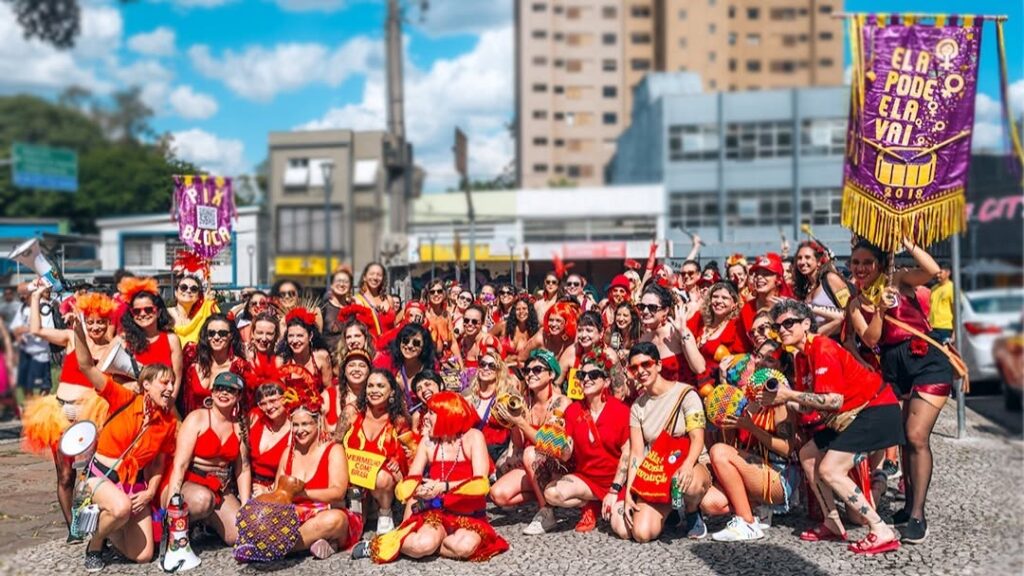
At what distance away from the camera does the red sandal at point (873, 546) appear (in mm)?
5078

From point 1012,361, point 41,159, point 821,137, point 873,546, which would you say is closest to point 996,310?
point 1012,361

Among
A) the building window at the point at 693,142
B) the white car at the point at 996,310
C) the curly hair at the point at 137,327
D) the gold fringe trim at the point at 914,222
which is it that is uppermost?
the building window at the point at 693,142

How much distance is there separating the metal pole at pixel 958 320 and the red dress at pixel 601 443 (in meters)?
3.04

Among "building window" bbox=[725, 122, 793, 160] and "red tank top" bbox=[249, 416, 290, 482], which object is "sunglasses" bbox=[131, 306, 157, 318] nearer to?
"red tank top" bbox=[249, 416, 290, 482]

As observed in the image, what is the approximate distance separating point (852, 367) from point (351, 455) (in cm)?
308

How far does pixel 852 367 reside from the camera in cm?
513

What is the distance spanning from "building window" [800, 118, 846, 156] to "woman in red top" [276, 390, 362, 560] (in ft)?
119

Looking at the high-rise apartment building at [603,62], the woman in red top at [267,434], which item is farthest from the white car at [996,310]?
the high-rise apartment building at [603,62]

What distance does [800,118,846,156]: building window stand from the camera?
125ft

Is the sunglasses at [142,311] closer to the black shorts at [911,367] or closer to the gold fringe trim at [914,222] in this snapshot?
the gold fringe trim at [914,222]

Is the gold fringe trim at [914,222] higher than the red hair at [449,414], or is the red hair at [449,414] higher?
the gold fringe trim at [914,222]

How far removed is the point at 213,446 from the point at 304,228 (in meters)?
37.3

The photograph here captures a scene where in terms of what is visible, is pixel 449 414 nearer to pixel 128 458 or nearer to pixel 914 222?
pixel 128 458

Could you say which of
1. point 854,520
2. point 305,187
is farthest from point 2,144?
point 305,187
